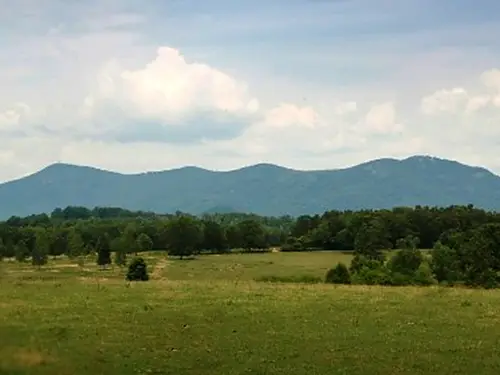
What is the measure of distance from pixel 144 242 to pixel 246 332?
5434 inches

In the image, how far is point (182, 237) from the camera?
152000 mm

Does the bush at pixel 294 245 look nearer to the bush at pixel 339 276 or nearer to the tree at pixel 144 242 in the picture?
the tree at pixel 144 242

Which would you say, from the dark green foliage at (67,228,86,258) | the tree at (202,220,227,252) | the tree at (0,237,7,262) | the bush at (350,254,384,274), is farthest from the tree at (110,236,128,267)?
the bush at (350,254,384,274)

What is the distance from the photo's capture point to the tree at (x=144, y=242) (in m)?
164

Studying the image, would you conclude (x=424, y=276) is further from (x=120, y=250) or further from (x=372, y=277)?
(x=120, y=250)

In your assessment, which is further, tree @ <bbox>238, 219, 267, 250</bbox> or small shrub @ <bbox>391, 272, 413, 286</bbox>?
tree @ <bbox>238, 219, 267, 250</bbox>

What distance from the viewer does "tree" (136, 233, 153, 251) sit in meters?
164

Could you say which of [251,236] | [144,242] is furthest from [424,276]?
[144,242]

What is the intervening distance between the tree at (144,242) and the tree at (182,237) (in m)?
11.6

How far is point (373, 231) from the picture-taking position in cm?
13388

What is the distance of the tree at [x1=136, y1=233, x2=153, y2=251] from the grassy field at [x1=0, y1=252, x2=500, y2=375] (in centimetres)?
11827

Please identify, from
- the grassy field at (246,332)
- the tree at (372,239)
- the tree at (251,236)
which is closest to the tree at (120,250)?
the tree at (251,236)

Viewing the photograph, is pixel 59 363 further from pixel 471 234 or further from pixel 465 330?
pixel 471 234

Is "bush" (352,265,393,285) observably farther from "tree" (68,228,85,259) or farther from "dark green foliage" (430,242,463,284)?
"tree" (68,228,85,259)
